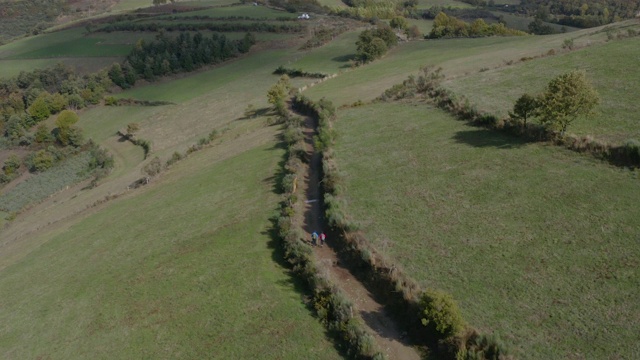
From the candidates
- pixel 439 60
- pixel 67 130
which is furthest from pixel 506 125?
pixel 67 130

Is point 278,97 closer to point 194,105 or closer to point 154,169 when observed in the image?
point 154,169

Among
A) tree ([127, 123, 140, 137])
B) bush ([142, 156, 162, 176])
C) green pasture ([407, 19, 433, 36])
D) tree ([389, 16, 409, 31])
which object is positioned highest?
tree ([389, 16, 409, 31])

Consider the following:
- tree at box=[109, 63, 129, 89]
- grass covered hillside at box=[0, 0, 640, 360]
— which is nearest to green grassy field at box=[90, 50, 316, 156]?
grass covered hillside at box=[0, 0, 640, 360]

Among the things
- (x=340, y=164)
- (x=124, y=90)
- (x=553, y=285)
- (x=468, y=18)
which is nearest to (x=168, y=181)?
(x=340, y=164)

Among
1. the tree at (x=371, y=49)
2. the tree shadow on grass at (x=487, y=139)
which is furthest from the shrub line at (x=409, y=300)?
the tree at (x=371, y=49)

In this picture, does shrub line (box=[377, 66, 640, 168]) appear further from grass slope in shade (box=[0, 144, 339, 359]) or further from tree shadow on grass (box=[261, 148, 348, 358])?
tree shadow on grass (box=[261, 148, 348, 358])

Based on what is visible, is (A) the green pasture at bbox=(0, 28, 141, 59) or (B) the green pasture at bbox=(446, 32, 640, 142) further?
(A) the green pasture at bbox=(0, 28, 141, 59)
